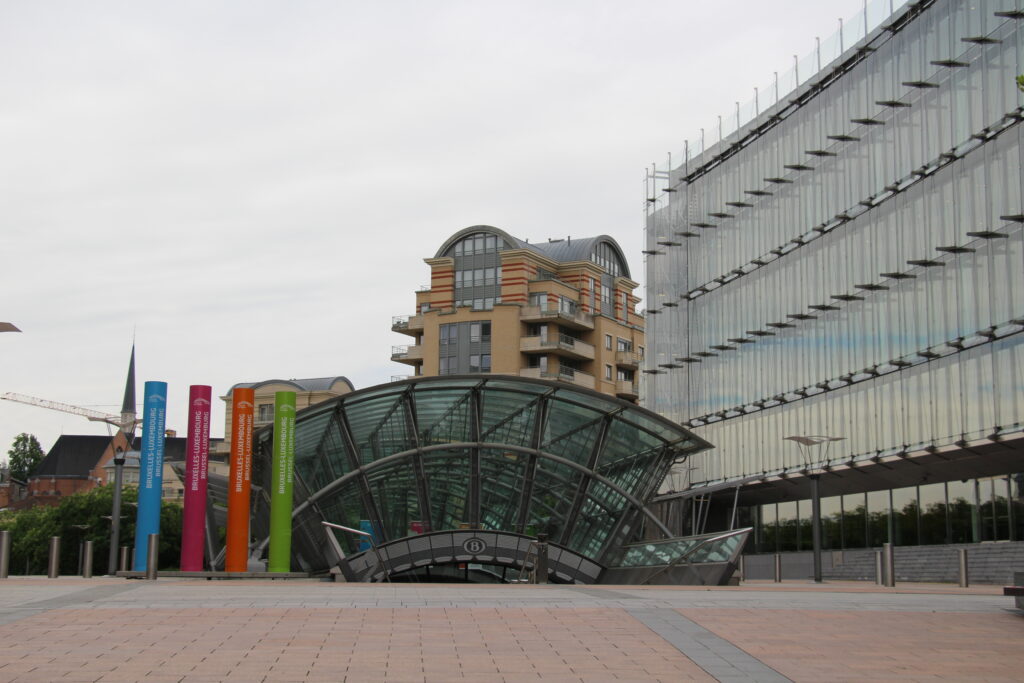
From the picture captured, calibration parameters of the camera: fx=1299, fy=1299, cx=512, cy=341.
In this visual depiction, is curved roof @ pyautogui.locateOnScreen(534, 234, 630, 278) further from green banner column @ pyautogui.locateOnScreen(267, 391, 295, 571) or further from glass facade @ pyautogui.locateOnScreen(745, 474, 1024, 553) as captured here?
green banner column @ pyautogui.locateOnScreen(267, 391, 295, 571)

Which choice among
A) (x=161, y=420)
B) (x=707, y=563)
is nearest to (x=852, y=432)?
(x=707, y=563)

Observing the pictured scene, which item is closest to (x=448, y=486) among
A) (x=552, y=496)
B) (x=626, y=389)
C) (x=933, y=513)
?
(x=552, y=496)

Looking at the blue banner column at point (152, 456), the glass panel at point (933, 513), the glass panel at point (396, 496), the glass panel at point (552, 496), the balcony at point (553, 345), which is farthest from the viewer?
the balcony at point (553, 345)

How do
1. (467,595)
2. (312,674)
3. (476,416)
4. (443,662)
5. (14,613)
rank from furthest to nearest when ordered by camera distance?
1. (476,416)
2. (467,595)
3. (14,613)
4. (443,662)
5. (312,674)

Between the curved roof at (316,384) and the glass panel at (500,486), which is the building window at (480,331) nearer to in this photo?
the curved roof at (316,384)

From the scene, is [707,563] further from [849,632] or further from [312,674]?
[312,674]

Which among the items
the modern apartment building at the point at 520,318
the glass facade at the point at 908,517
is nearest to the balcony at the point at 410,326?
the modern apartment building at the point at 520,318

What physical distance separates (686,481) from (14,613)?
4634cm

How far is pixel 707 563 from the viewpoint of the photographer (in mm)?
30984

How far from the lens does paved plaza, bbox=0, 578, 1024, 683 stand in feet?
32.8

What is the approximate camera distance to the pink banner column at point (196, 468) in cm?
3819

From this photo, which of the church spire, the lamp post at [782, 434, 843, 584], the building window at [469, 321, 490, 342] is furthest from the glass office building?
the church spire

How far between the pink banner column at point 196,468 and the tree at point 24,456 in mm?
130408

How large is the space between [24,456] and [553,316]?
96.3 m
